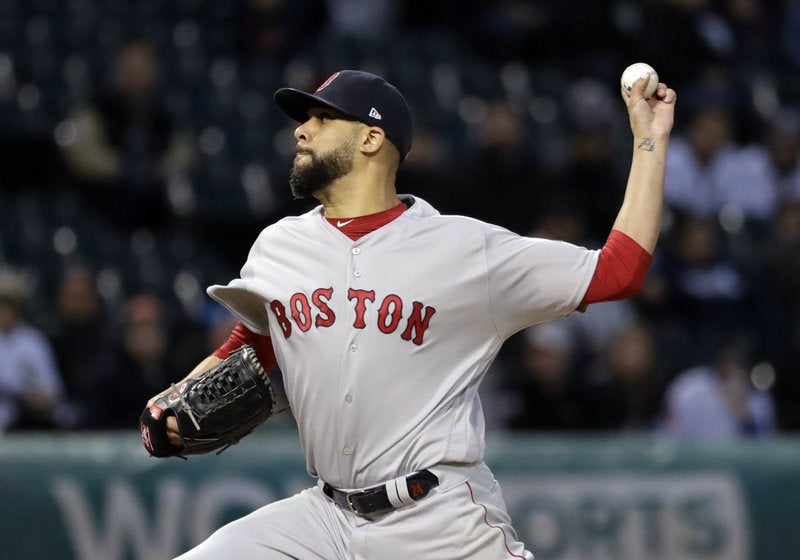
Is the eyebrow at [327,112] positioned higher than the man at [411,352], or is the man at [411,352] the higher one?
the eyebrow at [327,112]

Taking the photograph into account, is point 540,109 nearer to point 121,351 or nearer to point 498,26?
point 498,26

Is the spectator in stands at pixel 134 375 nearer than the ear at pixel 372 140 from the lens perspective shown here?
No

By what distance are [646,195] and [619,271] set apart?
0.69 ft

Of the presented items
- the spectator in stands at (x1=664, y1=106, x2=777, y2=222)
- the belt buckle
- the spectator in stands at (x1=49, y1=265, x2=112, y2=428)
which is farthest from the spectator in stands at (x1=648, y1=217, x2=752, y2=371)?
the belt buckle

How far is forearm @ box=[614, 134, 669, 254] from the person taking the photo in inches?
143

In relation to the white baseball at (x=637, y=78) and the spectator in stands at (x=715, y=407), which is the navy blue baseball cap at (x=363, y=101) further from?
the spectator in stands at (x=715, y=407)

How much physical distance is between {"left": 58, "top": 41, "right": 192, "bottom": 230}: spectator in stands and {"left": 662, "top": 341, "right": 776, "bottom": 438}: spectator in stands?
11.2 feet

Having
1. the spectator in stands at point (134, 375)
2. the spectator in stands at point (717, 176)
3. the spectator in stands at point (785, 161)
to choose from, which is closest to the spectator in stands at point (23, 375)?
the spectator in stands at point (134, 375)

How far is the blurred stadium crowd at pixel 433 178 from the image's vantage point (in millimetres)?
7797

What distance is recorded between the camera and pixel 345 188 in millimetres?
3934

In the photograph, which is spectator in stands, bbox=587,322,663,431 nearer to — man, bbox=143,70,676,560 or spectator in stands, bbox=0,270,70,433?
spectator in stands, bbox=0,270,70,433

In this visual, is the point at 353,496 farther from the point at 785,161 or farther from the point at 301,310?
the point at 785,161

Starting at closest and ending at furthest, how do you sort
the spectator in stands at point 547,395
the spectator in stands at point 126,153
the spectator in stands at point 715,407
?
the spectator in stands at point 547,395 → the spectator in stands at point 715,407 → the spectator in stands at point 126,153

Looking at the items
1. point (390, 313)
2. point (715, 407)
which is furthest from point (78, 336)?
point (390, 313)
